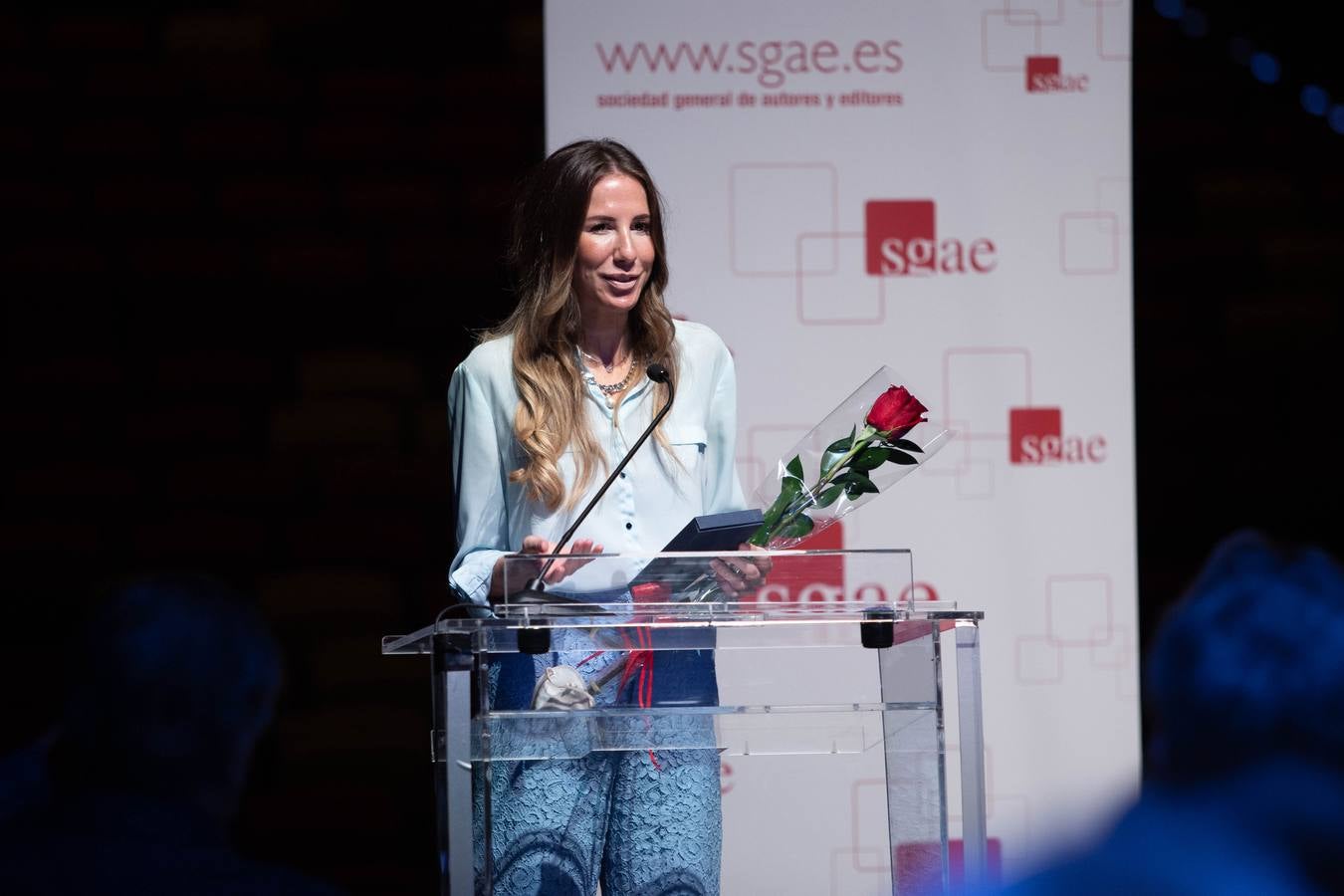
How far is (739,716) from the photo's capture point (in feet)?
6.67

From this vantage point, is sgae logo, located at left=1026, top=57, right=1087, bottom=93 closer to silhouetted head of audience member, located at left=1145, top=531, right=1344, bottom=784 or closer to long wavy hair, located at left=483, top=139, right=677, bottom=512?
long wavy hair, located at left=483, top=139, right=677, bottom=512

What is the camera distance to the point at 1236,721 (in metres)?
0.75

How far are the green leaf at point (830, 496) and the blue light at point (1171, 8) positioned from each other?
A: 2721 mm

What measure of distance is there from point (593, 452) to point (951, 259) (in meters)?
1.74

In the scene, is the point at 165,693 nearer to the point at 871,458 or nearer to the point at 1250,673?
the point at 1250,673

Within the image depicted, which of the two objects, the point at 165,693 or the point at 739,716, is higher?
the point at 165,693

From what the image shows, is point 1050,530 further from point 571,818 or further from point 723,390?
point 571,818

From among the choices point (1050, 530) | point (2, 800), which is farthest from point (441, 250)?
point (2, 800)

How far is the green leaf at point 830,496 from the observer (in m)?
2.29

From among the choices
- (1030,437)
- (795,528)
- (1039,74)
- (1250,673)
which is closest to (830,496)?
(795,528)

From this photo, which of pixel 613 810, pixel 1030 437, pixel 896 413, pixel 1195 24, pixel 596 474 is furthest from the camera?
pixel 1195 24

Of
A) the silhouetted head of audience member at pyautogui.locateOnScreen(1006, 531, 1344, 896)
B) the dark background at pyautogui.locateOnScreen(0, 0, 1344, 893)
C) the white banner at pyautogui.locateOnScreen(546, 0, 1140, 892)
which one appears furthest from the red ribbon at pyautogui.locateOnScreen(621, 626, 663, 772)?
the dark background at pyautogui.locateOnScreen(0, 0, 1344, 893)

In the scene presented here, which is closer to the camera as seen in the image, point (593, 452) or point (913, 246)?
point (593, 452)

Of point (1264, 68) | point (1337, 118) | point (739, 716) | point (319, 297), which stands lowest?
point (739, 716)
